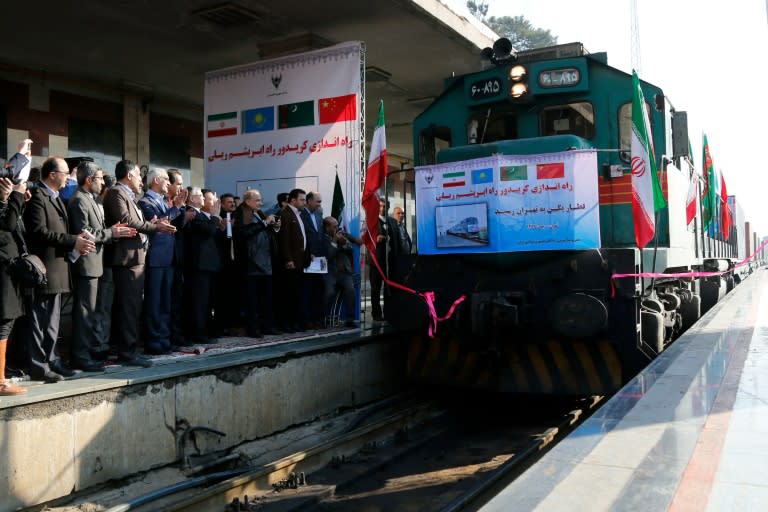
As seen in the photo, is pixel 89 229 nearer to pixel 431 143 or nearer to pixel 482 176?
pixel 482 176

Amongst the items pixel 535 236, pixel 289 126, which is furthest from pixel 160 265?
pixel 289 126

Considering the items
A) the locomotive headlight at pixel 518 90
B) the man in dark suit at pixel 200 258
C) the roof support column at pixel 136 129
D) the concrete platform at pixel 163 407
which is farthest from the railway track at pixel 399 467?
the roof support column at pixel 136 129

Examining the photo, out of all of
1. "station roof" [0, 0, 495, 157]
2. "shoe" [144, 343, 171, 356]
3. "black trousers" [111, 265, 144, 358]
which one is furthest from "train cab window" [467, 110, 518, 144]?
"shoe" [144, 343, 171, 356]

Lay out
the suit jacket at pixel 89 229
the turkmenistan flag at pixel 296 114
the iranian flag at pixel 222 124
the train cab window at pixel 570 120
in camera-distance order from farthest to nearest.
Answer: the iranian flag at pixel 222 124 < the turkmenistan flag at pixel 296 114 < the train cab window at pixel 570 120 < the suit jacket at pixel 89 229

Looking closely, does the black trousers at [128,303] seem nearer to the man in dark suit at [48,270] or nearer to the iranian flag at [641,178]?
the man in dark suit at [48,270]

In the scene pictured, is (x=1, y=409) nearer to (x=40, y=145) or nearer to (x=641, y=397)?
(x=641, y=397)

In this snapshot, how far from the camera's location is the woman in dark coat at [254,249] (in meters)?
7.00

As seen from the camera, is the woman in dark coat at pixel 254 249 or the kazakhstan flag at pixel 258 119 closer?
the woman in dark coat at pixel 254 249

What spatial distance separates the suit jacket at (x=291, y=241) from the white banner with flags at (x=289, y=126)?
3.76 ft

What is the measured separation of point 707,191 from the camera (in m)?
9.88

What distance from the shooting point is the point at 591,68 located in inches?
259

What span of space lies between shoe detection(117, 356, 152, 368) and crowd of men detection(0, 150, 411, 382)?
14 millimetres

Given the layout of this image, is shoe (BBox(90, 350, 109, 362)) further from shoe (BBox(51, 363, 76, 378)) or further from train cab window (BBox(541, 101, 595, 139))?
train cab window (BBox(541, 101, 595, 139))

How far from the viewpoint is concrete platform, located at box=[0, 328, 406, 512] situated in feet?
13.4
